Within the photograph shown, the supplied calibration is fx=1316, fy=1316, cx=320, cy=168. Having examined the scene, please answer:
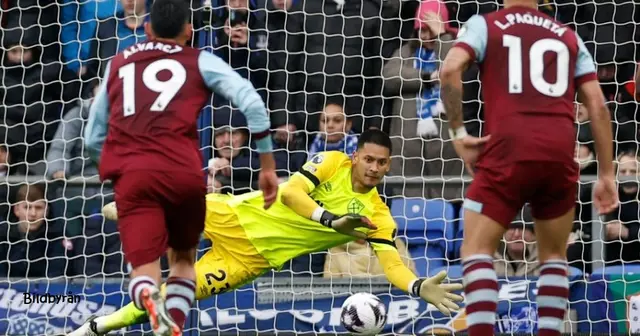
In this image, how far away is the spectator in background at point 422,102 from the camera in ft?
A: 33.8

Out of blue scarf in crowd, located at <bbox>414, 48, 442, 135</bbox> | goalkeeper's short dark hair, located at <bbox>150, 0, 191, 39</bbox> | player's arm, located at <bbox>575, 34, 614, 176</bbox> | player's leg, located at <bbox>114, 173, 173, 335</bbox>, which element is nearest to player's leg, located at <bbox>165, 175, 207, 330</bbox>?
player's leg, located at <bbox>114, 173, 173, 335</bbox>

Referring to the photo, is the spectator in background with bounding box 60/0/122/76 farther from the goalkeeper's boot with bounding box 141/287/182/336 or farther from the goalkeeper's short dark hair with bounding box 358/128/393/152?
the goalkeeper's boot with bounding box 141/287/182/336

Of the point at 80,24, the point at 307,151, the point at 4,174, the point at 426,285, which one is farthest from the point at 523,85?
the point at 4,174

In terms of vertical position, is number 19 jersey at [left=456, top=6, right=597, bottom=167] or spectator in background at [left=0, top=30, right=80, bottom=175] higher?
number 19 jersey at [left=456, top=6, right=597, bottom=167]

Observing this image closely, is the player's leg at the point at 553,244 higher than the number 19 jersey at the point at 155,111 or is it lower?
lower

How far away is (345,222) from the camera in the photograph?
301 inches

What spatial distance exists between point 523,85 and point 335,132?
4180 mm

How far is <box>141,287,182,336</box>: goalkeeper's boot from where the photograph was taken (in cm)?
607

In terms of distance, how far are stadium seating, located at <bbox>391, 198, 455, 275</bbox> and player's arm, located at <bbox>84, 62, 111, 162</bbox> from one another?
3680mm

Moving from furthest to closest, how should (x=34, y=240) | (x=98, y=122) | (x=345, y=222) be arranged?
(x=34, y=240)
(x=345, y=222)
(x=98, y=122)

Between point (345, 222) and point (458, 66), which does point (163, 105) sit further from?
point (345, 222)

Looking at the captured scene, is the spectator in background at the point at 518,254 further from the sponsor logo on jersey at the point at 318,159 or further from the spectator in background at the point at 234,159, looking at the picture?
the sponsor logo on jersey at the point at 318,159

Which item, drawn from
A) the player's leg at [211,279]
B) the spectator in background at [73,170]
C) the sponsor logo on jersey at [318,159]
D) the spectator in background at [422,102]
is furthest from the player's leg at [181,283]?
the spectator in background at [422,102]

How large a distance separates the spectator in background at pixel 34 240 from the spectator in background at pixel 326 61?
1959 millimetres
